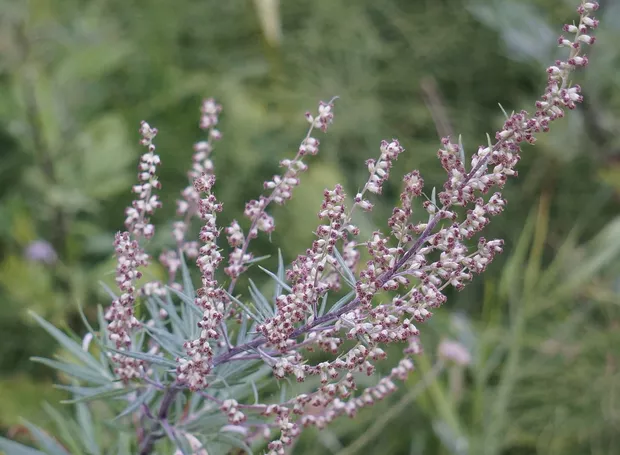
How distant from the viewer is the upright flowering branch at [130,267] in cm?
60

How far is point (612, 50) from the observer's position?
167 centimetres

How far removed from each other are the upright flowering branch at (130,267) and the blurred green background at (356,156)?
0.63 m

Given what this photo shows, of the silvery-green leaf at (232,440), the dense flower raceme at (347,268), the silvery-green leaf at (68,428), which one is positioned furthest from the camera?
the silvery-green leaf at (68,428)

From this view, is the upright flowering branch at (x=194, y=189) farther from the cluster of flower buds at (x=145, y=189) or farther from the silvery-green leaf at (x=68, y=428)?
the silvery-green leaf at (x=68, y=428)

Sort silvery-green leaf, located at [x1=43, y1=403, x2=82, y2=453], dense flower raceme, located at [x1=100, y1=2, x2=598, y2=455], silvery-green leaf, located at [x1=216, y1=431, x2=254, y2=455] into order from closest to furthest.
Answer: dense flower raceme, located at [x1=100, y1=2, x2=598, y2=455] → silvery-green leaf, located at [x1=216, y1=431, x2=254, y2=455] → silvery-green leaf, located at [x1=43, y1=403, x2=82, y2=453]

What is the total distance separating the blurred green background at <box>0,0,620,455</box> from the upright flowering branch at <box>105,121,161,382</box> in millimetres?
628

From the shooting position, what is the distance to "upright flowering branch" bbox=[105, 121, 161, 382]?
60 cm

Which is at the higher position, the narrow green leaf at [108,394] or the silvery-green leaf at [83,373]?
the silvery-green leaf at [83,373]

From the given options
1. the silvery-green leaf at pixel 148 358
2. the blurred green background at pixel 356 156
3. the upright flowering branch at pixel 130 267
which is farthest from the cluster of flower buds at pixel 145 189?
the blurred green background at pixel 356 156

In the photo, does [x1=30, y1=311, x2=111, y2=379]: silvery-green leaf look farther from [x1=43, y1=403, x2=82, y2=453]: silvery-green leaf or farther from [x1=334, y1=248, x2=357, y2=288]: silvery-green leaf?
[x1=334, y1=248, x2=357, y2=288]: silvery-green leaf

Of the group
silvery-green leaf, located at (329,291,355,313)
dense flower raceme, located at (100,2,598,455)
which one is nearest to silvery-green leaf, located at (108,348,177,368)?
dense flower raceme, located at (100,2,598,455)

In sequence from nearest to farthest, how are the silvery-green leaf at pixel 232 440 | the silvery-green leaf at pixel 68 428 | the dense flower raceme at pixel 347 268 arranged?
the dense flower raceme at pixel 347 268 < the silvery-green leaf at pixel 232 440 < the silvery-green leaf at pixel 68 428

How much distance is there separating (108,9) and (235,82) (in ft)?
1.81

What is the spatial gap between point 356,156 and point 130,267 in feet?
4.70
